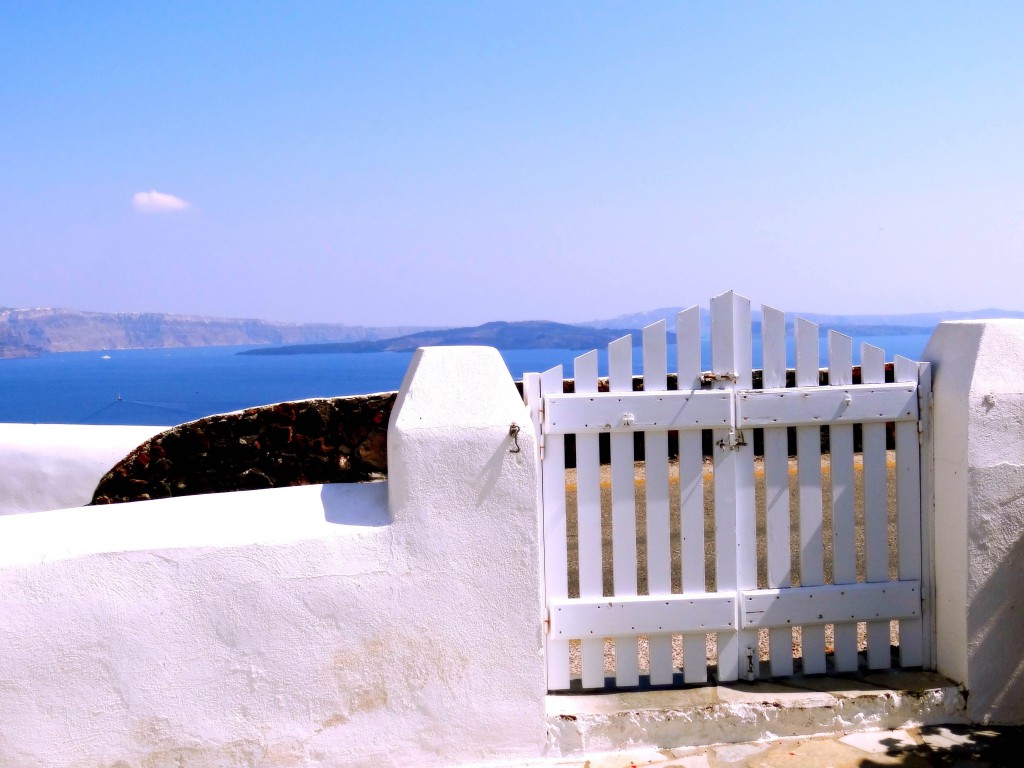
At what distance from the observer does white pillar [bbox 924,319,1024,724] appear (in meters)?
3.42

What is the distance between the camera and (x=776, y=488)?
353 centimetres

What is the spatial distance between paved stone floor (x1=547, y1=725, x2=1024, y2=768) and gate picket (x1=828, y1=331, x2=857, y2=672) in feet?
1.27

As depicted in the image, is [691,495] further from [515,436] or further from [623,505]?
[515,436]

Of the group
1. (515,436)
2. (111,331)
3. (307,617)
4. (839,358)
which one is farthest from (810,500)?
(111,331)

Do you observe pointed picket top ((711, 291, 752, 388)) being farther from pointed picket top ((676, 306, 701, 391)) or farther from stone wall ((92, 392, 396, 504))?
stone wall ((92, 392, 396, 504))

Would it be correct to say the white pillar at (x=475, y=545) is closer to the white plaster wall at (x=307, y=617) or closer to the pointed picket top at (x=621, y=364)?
the white plaster wall at (x=307, y=617)

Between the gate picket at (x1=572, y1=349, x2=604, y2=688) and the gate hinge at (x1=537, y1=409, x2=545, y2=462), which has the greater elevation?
the gate hinge at (x1=537, y1=409, x2=545, y2=462)

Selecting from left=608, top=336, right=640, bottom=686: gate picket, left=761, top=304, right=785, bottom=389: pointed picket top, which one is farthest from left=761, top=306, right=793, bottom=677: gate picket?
left=608, top=336, right=640, bottom=686: gate picket

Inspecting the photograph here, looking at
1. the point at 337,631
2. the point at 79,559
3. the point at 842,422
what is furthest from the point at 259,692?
the point at 842,422

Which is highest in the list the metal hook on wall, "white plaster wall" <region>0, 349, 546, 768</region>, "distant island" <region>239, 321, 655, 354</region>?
"distant island" <region>239, 321, 655, 354</region>

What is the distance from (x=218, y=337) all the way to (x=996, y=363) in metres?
127

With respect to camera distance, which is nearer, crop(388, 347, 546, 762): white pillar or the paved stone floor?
crop(388, 347, 546, 762): white pillar

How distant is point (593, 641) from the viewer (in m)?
3.46

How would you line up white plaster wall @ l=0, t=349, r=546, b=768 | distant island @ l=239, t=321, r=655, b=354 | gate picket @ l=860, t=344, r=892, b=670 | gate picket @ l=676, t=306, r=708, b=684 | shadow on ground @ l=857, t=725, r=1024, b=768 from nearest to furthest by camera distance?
white plaster wall @ l=0, t=349, r=546, b=768 < shadow on ground @ l=857, t=725, r=1024, b=768 < gate picket @ l=676, t=306, r=708, b=684 < gate picket @ l=860, t=344, r=892, b=670 < distant island @ l=239, t=321, r=655, b=354
